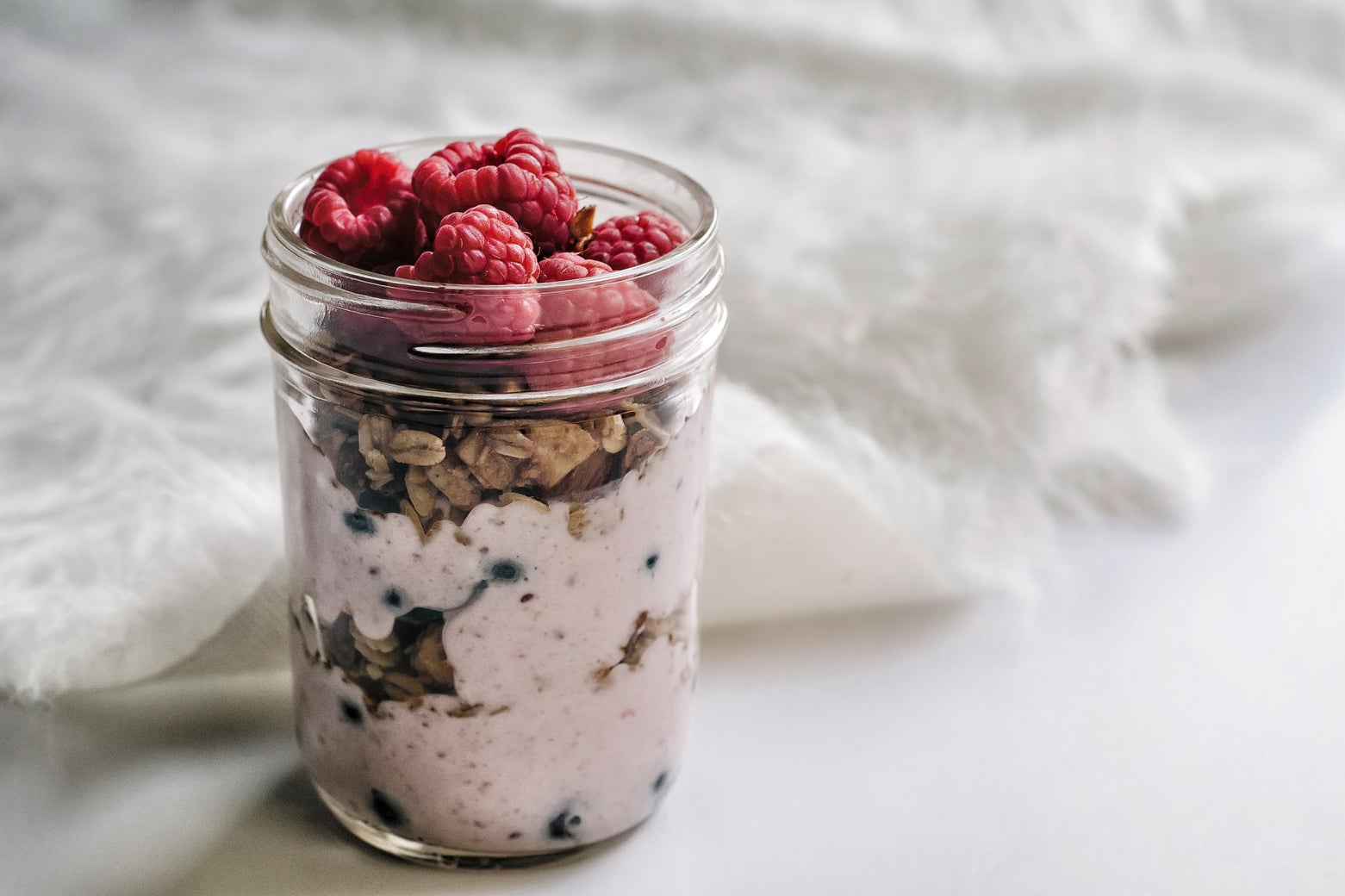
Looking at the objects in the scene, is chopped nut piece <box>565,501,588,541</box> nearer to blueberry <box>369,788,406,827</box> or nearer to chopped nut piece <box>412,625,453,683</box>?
chopped nut piece <box>412,625,453,683</box>

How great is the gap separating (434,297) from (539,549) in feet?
0.41

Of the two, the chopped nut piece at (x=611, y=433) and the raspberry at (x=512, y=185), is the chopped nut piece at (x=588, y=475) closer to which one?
the chopped nut piece at (x=611, y=433)

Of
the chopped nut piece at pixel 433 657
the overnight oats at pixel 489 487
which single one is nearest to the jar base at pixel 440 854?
the overnight oats at pixel 489 487

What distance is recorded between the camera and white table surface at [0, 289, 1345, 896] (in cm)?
72

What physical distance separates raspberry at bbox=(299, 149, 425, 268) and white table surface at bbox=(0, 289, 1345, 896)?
31 centimetres

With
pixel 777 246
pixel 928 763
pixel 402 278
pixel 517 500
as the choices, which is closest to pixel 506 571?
pixel 517 500

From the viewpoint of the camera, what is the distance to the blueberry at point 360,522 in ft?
2.06

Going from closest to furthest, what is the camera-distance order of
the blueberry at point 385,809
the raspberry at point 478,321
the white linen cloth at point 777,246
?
1. the raspberry at point 478,321
2. the blueberry at point 385,809
3. the white linen cloth at point 777,246

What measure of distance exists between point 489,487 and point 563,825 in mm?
201

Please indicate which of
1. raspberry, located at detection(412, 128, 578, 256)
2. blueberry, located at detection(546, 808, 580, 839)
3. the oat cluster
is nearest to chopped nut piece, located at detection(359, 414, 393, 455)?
the oat cluster

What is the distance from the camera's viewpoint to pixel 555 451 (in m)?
0.61

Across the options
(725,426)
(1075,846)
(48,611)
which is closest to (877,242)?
(725,426)

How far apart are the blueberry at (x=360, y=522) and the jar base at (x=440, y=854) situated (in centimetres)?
17

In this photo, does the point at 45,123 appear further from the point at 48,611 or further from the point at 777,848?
the point at 777,848
